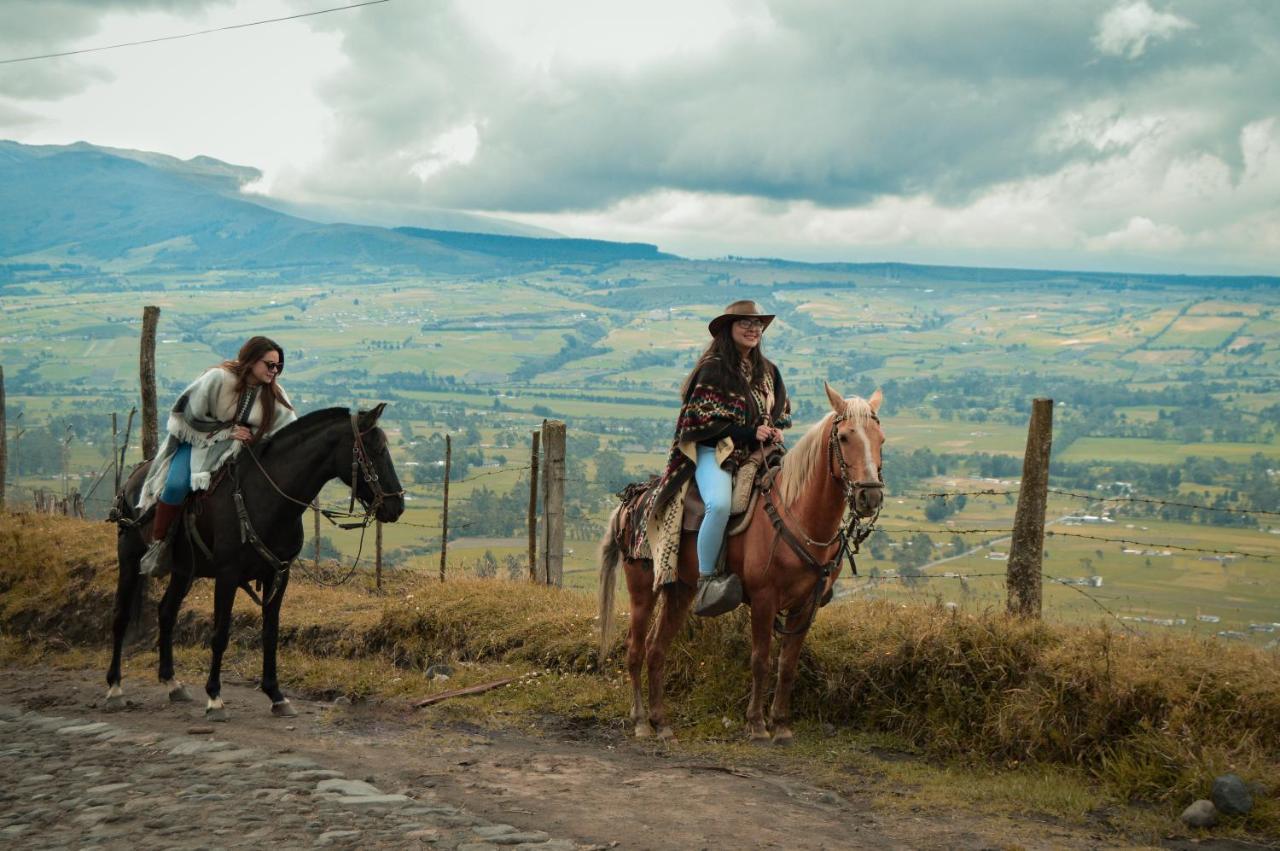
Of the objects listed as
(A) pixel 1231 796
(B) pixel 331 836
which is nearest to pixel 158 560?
(B) pixel 331 836

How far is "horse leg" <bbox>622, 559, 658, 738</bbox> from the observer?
327 inches

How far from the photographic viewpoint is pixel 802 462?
298 inches

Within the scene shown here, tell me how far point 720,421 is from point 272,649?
406 centimetres

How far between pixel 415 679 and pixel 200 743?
2.41 meters

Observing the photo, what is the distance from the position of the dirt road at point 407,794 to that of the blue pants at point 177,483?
1729 millimetres

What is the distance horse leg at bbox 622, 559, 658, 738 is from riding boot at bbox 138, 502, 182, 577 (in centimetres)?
375

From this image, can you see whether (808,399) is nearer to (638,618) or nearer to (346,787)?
(638,618)

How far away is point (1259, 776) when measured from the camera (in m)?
6.12

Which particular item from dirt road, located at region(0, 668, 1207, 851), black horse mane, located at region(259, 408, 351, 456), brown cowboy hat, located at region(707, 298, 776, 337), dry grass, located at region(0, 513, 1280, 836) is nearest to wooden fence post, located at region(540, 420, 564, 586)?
dry grass, located at region(0, 513, 1280, 836)

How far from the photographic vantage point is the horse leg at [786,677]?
7.74 m

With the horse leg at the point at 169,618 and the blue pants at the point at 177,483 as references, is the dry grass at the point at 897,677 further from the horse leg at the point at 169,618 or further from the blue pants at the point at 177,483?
the blue pants at the point at 177,483

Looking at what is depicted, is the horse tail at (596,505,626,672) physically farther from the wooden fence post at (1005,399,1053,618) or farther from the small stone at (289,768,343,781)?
the wooden fence post at (1005,399,1053,618)

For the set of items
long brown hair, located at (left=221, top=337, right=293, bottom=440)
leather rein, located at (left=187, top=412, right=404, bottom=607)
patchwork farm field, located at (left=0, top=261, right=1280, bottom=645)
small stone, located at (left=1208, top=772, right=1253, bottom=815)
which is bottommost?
patchwork farm field, located at (left=0, top=261, right=1280, bottom=645)

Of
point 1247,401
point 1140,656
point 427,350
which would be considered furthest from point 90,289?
point 1140,656
